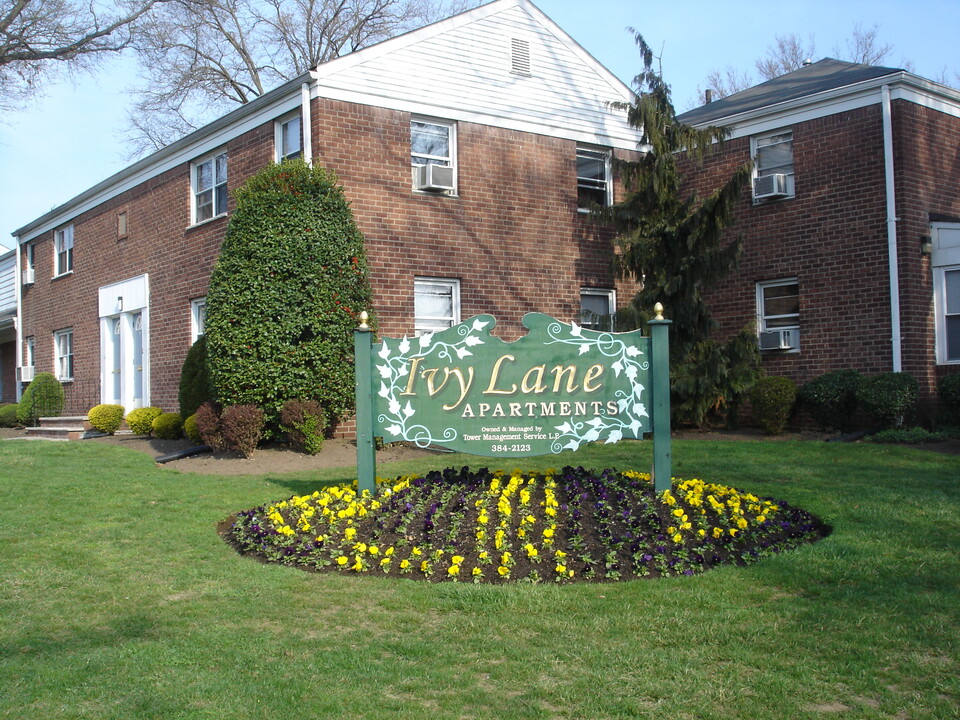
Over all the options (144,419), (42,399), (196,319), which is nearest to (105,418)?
(144,419)

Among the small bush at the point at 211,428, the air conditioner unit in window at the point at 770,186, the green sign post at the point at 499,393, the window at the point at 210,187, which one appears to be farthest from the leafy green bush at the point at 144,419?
the air conditioner unit in window at the point at 770,186

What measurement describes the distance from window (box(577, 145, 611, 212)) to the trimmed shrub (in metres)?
13.5

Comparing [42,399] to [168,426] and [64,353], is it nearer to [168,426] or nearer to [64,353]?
[64,353]

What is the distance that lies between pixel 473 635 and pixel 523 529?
1811 mm

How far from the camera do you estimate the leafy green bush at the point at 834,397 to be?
15.1 meters

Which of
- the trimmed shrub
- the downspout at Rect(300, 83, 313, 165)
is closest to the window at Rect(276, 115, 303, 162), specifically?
the downspout at Rect(300, 83, 313, 165)

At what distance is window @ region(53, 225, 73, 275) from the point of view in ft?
78.9

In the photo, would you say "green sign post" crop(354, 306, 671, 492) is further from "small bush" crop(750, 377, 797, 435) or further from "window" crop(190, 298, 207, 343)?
"window" crop(190, 298, 207, 343)

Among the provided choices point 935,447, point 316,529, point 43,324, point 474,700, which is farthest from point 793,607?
point 43,324

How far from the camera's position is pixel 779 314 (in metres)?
17.1

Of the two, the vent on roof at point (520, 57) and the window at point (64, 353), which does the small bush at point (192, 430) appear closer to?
the vent on roof at point (520, 57)

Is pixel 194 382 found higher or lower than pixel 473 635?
higher

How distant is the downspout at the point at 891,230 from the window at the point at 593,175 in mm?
5133

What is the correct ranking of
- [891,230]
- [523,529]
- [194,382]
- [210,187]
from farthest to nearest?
1. [210,187]
2. [194,382]
3. [891,230]
4. [523,529]
